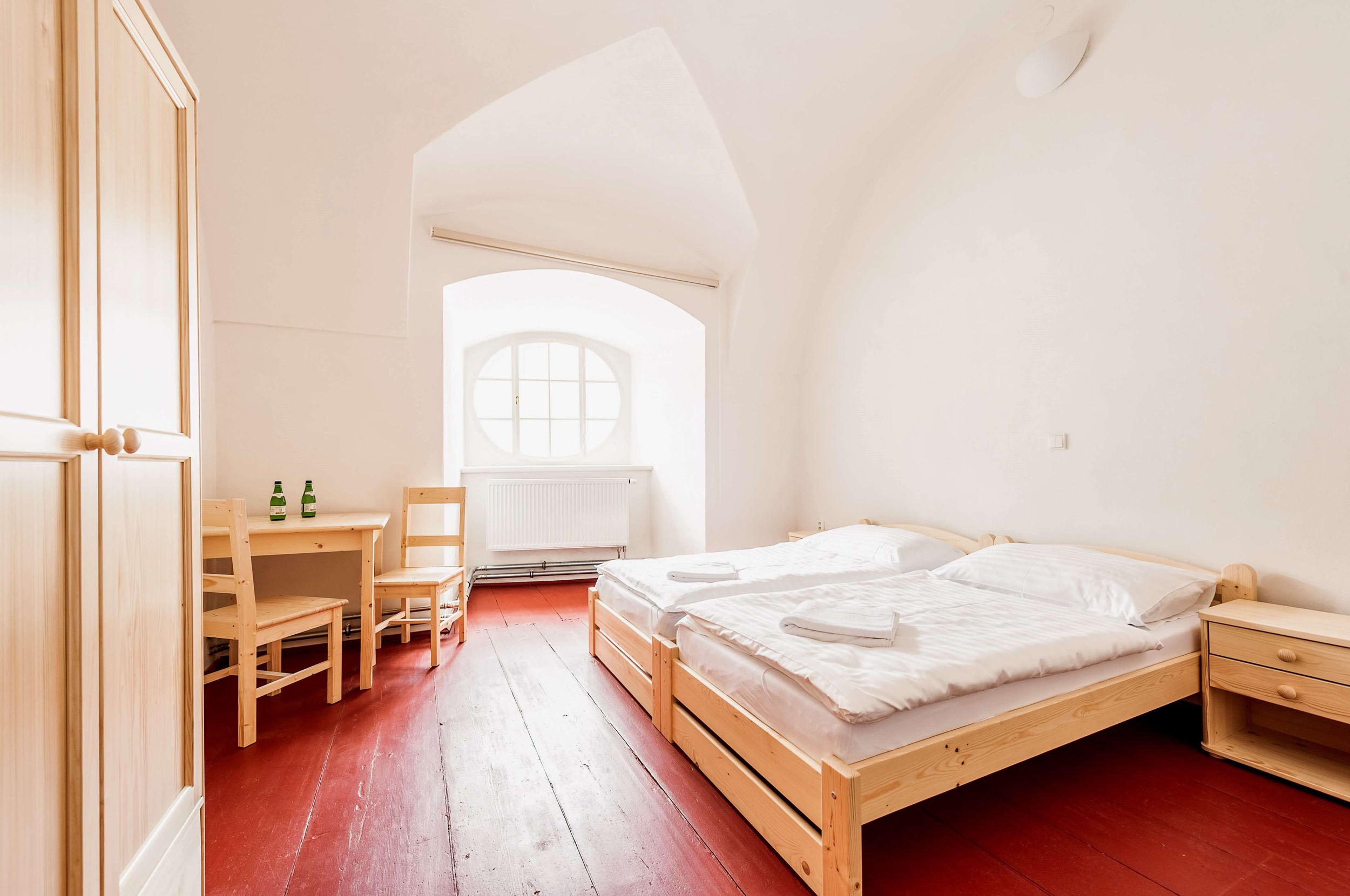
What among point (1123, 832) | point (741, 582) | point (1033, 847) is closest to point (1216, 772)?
point (1123, 832)

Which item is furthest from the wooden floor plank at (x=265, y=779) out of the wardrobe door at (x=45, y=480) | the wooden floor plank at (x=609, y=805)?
the wardrobe door at (x=45, y=480)

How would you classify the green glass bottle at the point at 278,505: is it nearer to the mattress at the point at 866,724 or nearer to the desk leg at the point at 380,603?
the desk leg at the point at 380,603

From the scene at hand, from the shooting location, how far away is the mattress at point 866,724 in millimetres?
1437

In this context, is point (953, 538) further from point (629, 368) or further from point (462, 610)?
point (629, 368)

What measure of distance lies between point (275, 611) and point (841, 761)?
2.27m

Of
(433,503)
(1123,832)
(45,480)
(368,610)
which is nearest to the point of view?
(45,480)

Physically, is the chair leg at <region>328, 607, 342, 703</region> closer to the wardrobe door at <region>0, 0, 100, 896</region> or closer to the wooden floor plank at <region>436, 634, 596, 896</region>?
the wooden floor plank at <region>436, 634, 596, 896</region>

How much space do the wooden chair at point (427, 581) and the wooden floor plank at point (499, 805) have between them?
1.59ft

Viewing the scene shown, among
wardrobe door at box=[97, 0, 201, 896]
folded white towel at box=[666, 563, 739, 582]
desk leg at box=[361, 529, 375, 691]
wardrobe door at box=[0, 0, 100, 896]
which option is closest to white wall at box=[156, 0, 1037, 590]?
desk leg at box=[361, 529, 375, 691]

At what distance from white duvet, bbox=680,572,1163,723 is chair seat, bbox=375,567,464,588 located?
A: 1501 millimetres

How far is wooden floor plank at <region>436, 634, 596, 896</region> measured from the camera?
59.2 inches

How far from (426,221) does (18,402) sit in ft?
10.9

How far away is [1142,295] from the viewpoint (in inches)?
100

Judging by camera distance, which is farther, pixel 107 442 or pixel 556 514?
pixel 556 514
